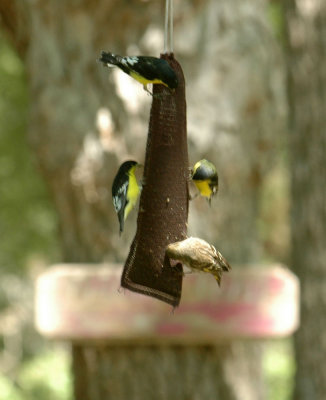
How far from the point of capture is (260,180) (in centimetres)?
367

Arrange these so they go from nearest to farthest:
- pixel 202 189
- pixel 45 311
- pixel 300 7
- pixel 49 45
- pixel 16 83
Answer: pixel 202 189, pixel 45 311, pixel 49 45, pixel 300 7, pixel 16 83

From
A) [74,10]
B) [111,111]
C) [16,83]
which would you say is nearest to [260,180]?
[111,111]

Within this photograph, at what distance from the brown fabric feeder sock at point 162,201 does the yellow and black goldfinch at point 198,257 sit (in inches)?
5.6

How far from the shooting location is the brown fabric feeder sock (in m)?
1.91

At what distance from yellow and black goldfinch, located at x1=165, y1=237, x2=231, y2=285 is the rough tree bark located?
164cm

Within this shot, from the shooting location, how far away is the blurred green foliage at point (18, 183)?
20.6ft

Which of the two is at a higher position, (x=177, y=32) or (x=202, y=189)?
(x=177, y=32)

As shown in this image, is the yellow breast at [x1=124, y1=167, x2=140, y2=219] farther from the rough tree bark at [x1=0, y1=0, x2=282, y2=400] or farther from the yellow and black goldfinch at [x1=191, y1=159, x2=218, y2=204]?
the rough tree bark at [x1=0, y1=0, x2=282, y2=400]

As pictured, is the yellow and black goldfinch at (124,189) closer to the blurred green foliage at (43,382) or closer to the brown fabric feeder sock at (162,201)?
the brown fabric feeder sock at (162,201)

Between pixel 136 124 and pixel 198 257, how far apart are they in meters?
1.83

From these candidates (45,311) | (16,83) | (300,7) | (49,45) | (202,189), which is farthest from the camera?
(16,83)

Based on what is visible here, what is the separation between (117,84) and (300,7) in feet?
6.27

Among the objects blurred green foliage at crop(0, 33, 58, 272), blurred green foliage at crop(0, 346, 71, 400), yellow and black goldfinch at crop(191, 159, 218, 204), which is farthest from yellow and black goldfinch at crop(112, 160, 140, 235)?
blurred green foliage at crop(0, 346, 71, 400)

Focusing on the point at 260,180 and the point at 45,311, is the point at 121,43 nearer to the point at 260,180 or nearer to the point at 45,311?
the point at 260,180
